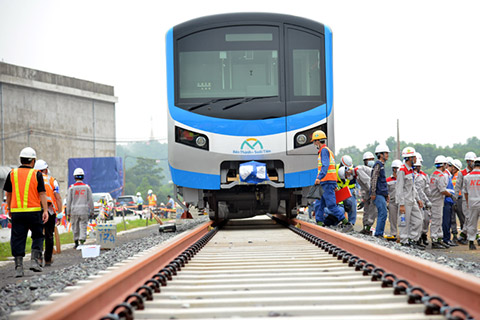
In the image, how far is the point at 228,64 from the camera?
36.6ft

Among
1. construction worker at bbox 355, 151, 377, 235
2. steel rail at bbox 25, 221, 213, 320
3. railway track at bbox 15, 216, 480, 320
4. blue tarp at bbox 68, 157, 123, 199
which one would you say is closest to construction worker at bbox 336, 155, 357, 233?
construction worker at bbox 355, 151, 377, 235

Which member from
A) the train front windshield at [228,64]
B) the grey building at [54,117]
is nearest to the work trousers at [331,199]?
the train front windshield at [228,64]

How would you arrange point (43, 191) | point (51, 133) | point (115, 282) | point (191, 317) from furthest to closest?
point (51, 133), point (43, 191), point (115, 282), point (191, 317)

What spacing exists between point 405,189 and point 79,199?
22.3ft

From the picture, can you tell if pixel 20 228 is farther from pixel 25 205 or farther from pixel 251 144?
pixel 251 144

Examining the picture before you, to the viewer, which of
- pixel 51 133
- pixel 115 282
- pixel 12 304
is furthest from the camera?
pixel 51 133

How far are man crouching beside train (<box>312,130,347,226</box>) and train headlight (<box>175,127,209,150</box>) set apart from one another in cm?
189

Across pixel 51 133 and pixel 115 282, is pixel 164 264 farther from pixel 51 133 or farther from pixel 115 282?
pixel 51 133

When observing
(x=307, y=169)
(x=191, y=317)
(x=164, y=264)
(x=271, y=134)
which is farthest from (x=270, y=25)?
(x=191, y=317)

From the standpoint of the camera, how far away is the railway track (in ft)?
11.8

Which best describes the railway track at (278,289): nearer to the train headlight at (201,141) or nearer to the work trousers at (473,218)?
the train headlight at (201,141)

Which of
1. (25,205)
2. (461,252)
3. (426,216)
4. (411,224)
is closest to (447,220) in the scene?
(426,216)

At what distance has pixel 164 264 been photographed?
579 cm

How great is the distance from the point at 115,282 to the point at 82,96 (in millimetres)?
56102
